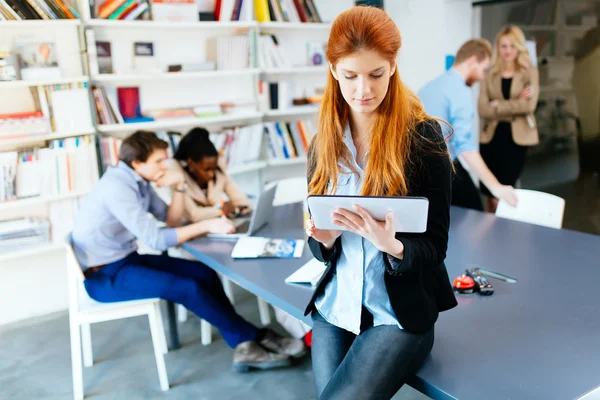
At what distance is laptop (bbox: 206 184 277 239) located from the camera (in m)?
2.72

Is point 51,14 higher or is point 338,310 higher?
point 51,14

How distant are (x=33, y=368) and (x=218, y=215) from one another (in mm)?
1247

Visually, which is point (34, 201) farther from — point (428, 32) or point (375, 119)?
point (428, 32)

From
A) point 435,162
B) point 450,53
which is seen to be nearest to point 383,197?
point 435,162

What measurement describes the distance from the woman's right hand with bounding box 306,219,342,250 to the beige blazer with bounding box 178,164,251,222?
169 centimetres

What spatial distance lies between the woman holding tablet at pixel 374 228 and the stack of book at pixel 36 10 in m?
2.44

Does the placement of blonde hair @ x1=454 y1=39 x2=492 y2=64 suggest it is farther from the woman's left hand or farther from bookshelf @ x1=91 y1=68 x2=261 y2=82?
the woman's left hand

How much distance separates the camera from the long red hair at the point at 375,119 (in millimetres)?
1442

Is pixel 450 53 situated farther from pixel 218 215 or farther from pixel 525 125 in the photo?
pixel 218 215

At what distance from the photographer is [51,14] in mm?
3369

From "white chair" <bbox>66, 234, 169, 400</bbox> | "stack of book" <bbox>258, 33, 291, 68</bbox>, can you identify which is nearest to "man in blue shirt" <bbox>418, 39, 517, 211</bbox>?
"stack of book" <bbox>258, 33, 291, 68</bbox>

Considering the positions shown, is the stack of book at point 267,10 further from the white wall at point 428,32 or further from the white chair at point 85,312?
the white chair at point 85,312

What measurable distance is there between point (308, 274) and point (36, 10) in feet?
7.80

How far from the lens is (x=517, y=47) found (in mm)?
4148
